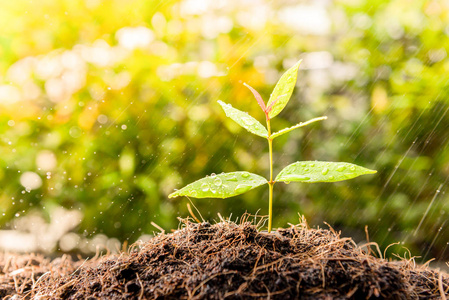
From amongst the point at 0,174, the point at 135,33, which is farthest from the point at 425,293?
the point at 0,174

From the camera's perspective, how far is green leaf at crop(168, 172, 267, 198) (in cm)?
67

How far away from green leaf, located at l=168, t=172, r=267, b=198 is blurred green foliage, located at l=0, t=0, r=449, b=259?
0.77m

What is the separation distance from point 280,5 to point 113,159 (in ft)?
3.40

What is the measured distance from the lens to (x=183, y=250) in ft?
2.32

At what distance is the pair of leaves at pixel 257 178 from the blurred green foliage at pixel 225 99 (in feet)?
2.55

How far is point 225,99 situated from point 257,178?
806 mm

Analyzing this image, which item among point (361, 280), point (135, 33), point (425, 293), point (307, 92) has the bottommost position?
point (425, 293)

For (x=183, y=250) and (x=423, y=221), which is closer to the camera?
(x=183, y=250)

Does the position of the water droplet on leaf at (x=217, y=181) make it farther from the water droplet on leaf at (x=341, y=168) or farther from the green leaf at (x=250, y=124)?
the water droplet on leaf at (x=341, y=168)

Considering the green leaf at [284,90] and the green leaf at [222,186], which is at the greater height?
the green leaf at [284,90]

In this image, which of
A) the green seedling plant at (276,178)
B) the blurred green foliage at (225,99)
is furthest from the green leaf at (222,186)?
the blurred green foliage at (225,99)

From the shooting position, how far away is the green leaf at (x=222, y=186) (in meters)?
0.67

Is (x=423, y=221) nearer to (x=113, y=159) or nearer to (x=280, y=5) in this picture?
(x=280, y=5)

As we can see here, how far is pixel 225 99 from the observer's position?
57.7 inches
